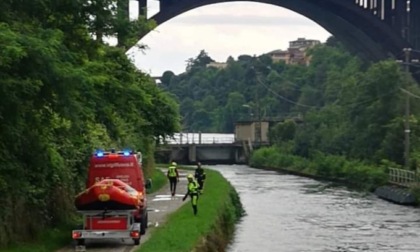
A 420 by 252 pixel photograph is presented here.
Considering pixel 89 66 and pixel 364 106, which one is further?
pixel 364 106

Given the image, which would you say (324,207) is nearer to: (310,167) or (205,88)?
(310,167)

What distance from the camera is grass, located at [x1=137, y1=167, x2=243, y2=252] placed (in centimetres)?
1969

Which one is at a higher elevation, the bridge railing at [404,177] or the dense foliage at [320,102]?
the dense foliage at [320,102]

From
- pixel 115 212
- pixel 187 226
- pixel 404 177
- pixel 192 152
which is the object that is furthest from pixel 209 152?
A: pixel 115 212

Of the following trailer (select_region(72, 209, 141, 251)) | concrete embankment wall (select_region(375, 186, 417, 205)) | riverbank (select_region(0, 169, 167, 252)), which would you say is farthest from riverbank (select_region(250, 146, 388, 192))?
trailer (select_region(72, 209, 141, 251))

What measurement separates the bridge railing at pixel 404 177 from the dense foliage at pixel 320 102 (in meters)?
1.38

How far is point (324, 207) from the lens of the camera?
44.9 meters

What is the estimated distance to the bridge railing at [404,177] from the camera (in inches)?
1979

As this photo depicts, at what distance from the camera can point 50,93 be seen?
53.2 ft

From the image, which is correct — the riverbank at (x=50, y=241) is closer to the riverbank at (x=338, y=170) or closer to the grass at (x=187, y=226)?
the grass at (x=187, y=226)

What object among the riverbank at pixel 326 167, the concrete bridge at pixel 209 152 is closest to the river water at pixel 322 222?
the riverbank at pixel 326 167

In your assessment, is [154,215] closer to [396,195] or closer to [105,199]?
[105,199]

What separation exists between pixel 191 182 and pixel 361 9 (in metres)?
43.6

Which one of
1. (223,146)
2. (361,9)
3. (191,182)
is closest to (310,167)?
(361,9)
